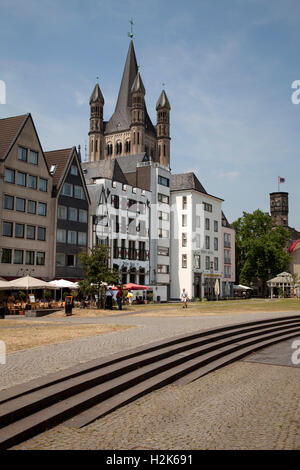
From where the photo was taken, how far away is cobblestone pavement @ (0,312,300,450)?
7883 mm

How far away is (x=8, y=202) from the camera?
46281 millimetres

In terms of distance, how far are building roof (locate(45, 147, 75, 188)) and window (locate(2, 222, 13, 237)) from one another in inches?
313

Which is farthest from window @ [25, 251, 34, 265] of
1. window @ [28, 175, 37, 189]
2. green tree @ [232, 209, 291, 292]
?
green tree @ [232, 209, 291, 292]

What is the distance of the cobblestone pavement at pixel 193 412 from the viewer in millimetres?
7883

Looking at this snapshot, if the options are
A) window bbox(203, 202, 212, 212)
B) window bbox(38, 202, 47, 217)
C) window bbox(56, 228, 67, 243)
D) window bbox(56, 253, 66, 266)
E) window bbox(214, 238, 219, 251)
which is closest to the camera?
window bbox(38, 202, 47, 217)

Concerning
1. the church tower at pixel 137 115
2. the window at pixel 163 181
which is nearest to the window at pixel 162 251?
the window at pixel 163 181

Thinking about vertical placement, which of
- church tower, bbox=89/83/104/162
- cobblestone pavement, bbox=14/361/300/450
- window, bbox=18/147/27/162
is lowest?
cobblestone pavement, bbox=14/361/300/450

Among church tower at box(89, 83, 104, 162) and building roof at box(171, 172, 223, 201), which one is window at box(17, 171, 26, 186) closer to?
building roof at box(171, 172, 223, 201)

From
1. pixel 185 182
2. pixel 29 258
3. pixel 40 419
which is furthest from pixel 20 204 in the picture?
pixel 40 419

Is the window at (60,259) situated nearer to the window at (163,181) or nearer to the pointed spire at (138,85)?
the window at (163,181)

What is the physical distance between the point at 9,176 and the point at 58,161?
373 inches

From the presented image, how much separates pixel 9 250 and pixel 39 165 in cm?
959

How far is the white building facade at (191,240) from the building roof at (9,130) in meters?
33.7
